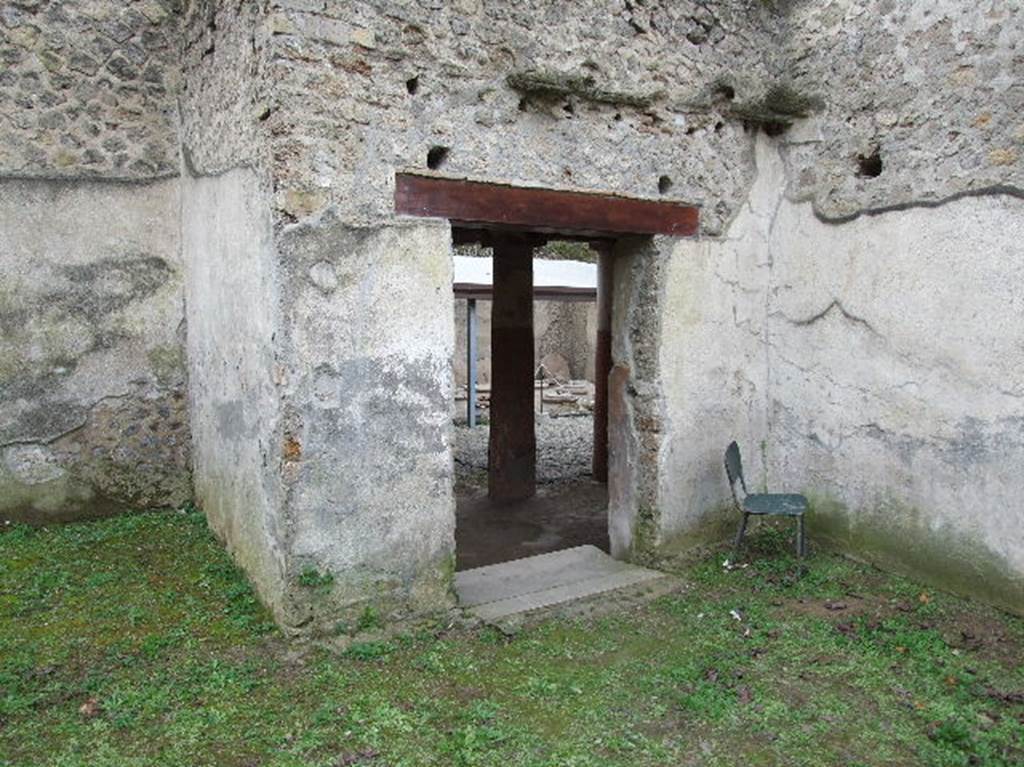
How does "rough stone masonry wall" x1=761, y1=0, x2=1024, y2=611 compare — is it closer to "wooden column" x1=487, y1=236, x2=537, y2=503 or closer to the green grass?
the green grass

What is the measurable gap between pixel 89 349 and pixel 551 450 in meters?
5.65

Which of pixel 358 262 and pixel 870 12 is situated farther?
pixel 870 12

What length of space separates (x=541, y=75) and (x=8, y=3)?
3678mm

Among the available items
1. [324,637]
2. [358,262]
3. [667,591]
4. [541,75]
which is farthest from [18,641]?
[541,75]

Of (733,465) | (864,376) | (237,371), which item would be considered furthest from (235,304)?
(864,376)

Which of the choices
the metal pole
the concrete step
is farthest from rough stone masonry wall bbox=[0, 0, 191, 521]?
the metal pole

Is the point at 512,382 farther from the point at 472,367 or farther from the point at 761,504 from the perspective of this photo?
the point at 472,367

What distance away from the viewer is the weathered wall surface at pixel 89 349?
526 cm

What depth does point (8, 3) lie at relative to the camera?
509 cm

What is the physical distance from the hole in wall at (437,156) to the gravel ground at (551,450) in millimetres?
4644

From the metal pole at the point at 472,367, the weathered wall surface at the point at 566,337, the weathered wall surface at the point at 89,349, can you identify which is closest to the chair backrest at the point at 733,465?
the weathered wall surface at the point at 89,349

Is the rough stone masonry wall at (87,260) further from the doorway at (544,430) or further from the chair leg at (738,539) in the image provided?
the chair leg at (738,539)

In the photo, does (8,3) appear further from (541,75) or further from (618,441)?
(618,441)

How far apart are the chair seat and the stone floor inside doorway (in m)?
1.40
